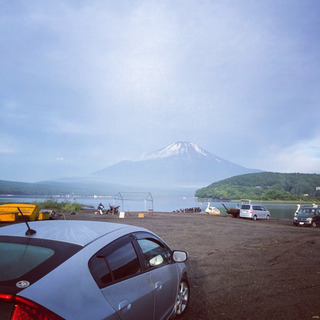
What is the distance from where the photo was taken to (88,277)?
2322 mm

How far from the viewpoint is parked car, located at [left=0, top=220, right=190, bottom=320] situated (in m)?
1.94

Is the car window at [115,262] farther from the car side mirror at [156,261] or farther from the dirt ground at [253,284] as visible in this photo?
the dirt ground at [253,284]

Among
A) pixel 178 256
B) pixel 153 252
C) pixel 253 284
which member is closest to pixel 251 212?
pixel 253 284

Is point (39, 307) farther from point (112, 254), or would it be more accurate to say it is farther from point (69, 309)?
point (112, 254)

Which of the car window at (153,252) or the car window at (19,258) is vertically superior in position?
the car window at (19,258)

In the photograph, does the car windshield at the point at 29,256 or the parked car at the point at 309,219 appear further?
the parked car at the point at 309,219

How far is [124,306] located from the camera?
100.0 inches

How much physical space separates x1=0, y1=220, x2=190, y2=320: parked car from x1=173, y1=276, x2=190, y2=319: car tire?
0.74 metres

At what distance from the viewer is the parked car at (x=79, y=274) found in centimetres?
194

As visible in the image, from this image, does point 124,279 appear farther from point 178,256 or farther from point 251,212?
point 251,212

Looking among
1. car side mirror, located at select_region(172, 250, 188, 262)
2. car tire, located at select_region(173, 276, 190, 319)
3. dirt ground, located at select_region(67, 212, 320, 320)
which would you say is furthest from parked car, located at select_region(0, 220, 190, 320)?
dirt ground, located at select_region(67, 212, 320, 320)

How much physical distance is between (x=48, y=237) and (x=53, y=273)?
22.5 inches

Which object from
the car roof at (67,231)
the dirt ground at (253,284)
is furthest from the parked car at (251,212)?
the car roof at (67,231)

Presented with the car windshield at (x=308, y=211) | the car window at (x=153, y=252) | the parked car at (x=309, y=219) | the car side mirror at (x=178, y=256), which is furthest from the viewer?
the car windshield at (x=308, y=211)
